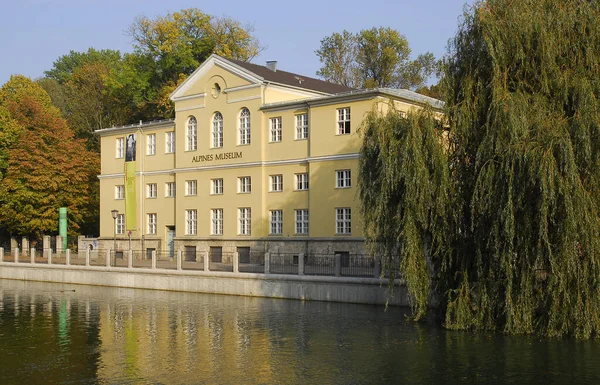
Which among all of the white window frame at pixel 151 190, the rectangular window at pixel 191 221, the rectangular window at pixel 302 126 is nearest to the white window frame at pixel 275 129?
the rectangular window at pixel 302 126

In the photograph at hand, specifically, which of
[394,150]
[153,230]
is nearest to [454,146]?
[394,150]

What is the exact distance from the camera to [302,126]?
4434 cm

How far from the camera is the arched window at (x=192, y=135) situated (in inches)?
1960

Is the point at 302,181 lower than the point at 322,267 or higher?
higher

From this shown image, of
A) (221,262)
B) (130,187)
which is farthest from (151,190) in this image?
(221,262)

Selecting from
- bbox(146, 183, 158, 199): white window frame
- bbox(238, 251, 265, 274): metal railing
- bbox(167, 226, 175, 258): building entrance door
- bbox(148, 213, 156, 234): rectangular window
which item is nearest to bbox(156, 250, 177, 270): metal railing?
bbox(167, 226, 175, 258): building entrance door

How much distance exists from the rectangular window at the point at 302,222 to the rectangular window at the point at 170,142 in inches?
462

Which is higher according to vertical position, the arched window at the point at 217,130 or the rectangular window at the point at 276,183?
the arched window at the point at 217,130

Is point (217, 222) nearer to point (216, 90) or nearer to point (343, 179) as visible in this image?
point (216, 90)

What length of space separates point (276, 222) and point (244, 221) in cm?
244

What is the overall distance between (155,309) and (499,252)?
621 inches

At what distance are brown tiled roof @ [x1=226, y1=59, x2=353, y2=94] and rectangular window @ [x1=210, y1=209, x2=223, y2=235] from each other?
870 cm

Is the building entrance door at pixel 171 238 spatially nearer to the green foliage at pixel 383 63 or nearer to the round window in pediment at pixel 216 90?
the round window in pediment at pixel 216 90

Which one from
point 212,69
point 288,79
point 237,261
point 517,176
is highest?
point 212,69
